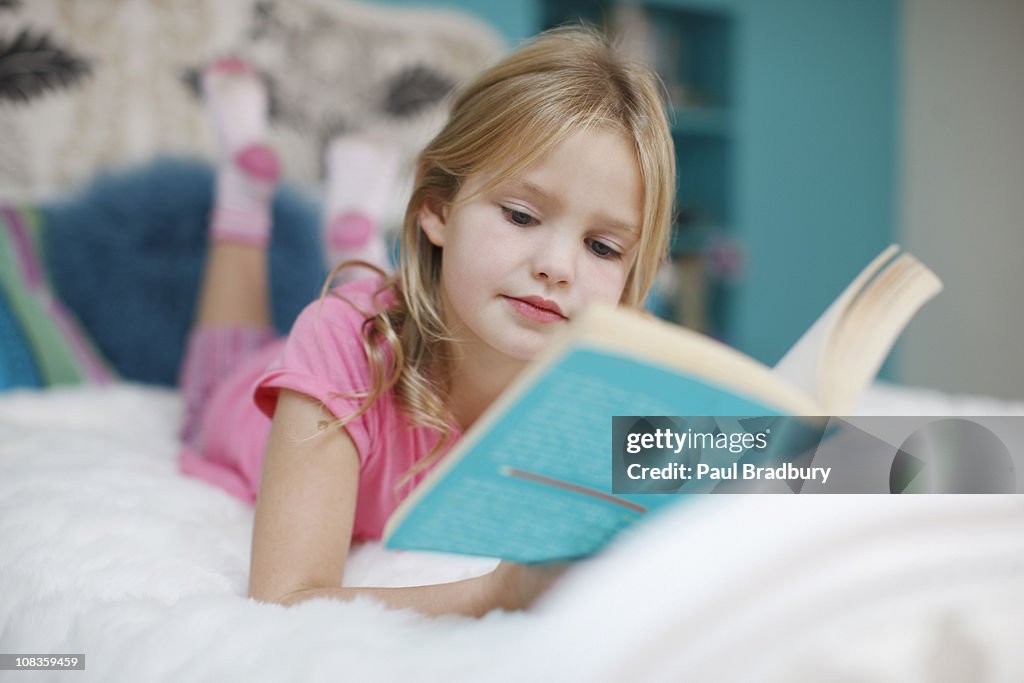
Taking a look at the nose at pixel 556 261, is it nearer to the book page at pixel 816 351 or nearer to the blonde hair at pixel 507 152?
the blonde hair at pixel 507 152

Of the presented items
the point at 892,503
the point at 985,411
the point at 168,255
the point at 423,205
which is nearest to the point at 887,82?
the point at 985,411

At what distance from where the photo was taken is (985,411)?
4.08ft

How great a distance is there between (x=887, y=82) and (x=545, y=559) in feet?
11.3

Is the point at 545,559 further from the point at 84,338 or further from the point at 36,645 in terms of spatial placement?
the point at 84,338

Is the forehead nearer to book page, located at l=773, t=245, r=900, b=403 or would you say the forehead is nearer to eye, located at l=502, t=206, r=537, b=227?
eye, located at l=502, t=206, r=537, b=227

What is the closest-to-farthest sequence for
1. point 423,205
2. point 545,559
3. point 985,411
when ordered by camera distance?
1. point 545,559
2. point 423,205
3. point 985,411

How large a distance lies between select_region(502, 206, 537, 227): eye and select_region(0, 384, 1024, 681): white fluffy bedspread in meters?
0.31

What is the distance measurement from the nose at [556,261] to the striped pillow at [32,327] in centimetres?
105

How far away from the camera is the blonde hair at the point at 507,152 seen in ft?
2.42

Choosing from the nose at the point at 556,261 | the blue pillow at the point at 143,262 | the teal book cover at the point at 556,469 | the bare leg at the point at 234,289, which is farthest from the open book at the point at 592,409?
the blue pillow at the point at 143,262

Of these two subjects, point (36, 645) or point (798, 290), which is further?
point (798, 290)

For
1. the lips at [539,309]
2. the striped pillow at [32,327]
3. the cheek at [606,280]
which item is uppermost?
the cheek at [606,280]

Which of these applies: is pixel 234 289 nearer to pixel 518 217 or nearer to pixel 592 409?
pixel 518 217

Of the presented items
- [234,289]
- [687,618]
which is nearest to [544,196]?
[687,618]
